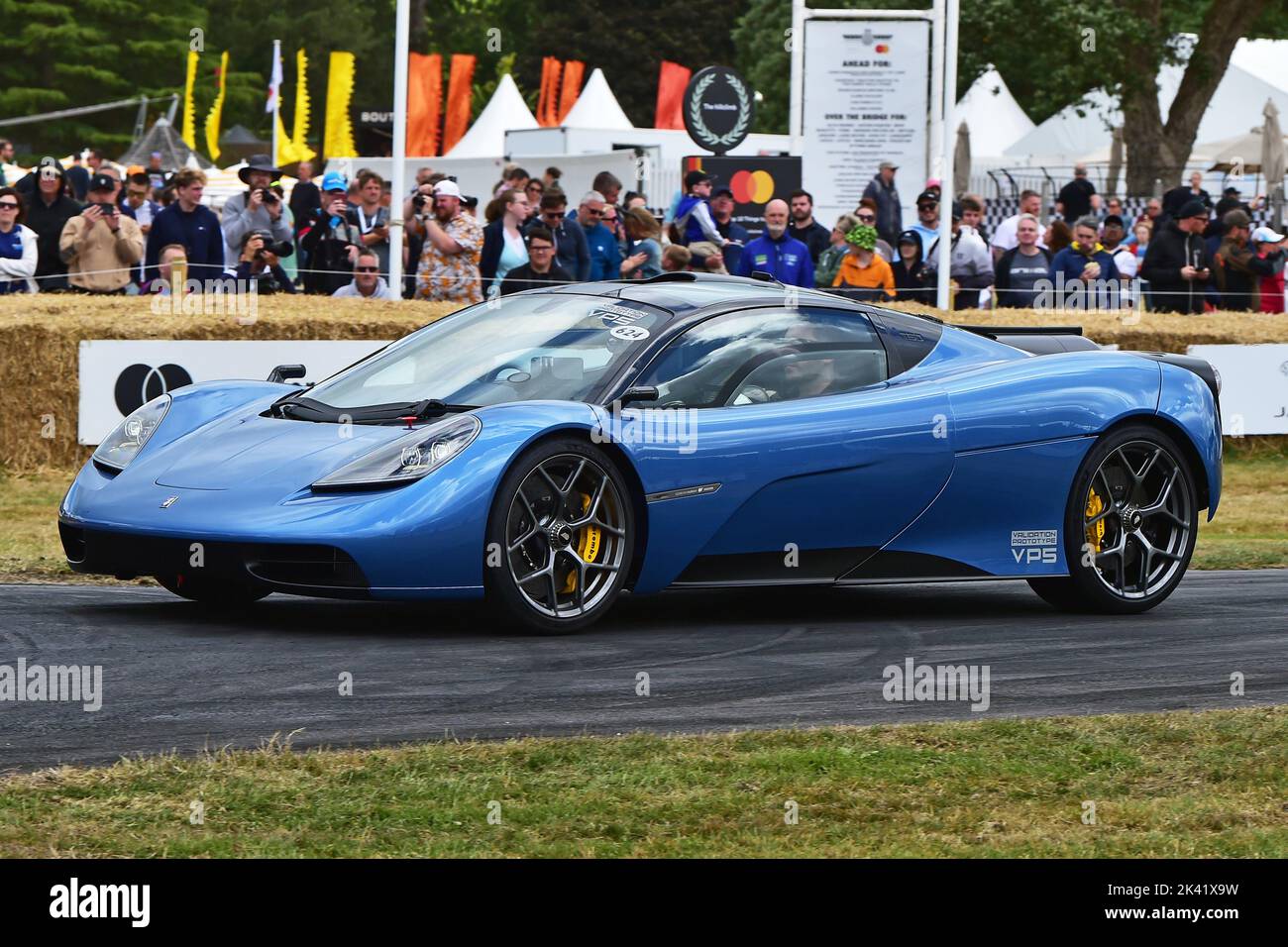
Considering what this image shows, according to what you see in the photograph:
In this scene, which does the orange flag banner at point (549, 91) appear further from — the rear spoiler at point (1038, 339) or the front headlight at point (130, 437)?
the front headlight at point (130, 437)

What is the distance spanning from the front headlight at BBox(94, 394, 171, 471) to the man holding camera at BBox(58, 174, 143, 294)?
8.84 meters

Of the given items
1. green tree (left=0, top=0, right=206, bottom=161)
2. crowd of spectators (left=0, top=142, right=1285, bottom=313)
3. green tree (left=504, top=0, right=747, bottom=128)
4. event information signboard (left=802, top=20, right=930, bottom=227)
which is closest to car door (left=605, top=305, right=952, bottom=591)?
crowd of spectators (left=0, top=142, right=1285, bottom=313)

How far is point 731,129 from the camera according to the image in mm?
26047

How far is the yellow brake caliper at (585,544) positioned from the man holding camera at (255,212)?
411 inches

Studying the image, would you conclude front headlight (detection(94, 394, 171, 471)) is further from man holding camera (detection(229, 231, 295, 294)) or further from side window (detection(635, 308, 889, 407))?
man holding camera (detection(229, 231, 295, 294))

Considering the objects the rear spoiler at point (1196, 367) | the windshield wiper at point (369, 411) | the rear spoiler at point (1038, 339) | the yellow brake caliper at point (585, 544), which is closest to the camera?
the yellow brake caliper at point (585, 544)

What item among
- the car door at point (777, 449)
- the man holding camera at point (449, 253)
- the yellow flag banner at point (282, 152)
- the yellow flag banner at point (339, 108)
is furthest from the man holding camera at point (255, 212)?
the yellow flag banner at point (282, 152)

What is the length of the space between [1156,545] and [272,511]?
161 inches

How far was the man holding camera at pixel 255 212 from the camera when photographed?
725 inches

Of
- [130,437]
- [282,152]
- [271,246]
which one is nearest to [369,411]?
→ [130,437]

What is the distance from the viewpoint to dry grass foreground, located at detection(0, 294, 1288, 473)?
50.2 ft

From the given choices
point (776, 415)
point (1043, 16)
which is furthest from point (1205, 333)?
point (1043, 16)

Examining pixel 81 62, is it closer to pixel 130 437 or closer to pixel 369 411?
pixel 130 437
